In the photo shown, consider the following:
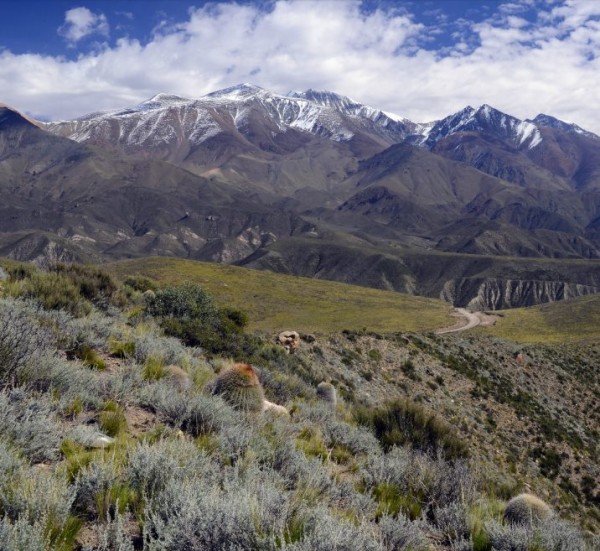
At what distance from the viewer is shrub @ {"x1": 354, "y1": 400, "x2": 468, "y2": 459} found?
8.57 metres

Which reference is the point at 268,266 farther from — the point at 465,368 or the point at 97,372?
the point at 97,372

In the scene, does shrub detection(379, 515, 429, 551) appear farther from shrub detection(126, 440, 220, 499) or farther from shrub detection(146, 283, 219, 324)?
shrub detection(146, 283, 219, 324)

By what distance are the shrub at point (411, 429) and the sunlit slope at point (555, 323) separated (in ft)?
157

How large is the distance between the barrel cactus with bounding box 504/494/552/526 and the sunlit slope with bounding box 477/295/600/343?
51.0 metres

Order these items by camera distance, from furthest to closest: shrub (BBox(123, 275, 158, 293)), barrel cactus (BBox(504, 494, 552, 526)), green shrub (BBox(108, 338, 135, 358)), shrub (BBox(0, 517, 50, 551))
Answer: shrub (BBox(123, 275, 158, 293))
green shrub (BBox(108, 338, 135, 358))
barrel cactus (BBox(504, 494, 552, 526))
shrub (BBox(0, 517, 50, 551))

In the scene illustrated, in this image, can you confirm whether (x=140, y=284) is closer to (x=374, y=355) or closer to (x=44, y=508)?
(x=374, y=355)

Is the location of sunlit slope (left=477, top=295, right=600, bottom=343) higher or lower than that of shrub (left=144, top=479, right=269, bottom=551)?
lower

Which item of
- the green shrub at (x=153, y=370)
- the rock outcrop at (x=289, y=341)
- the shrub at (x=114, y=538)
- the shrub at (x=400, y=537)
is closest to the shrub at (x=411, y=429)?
the green shrub at (x=153, y=370)

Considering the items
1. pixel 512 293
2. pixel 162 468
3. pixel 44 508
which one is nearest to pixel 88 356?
pixel 162 468

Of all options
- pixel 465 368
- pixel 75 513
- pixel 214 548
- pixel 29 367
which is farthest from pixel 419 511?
pixel 465 368

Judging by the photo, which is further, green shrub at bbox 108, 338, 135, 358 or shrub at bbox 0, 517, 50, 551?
green shrub at bbox 108, 338, 135, 358

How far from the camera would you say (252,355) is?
1423 cm

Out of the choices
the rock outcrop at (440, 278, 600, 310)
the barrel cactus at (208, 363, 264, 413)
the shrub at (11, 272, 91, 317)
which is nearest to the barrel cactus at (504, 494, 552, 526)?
the barrel cactus at (208, 363, 264, 413)

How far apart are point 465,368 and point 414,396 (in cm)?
660
